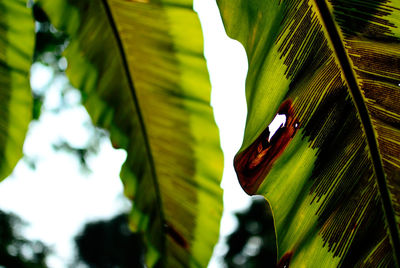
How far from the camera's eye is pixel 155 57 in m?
0.64

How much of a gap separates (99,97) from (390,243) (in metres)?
0.49

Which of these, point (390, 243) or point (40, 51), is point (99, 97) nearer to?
point (390, 243)

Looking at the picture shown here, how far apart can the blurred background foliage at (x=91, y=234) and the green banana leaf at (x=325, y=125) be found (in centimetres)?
38

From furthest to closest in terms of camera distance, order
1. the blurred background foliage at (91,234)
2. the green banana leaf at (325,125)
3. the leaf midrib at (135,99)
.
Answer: the blurred background foliage at (91,234) < the leaf midrib at (135,99) < the green banana leaf at (325,125)

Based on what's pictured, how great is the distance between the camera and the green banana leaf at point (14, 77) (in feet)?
2.07

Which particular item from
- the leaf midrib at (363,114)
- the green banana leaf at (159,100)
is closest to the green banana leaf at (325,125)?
the leaf midrib at (363,114)

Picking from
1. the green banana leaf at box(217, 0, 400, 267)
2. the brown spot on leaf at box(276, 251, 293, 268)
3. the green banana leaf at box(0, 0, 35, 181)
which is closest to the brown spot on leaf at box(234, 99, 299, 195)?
the green banana leaf at box(217, 0, 400, 267)

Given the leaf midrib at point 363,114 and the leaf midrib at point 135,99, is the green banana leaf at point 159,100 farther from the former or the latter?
the leaf midrib at point 363,114

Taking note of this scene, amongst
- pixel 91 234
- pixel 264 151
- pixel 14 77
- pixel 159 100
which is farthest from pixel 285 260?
pixel 91 234

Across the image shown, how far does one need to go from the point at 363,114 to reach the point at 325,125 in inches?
1.9

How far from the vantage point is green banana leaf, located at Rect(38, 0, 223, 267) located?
2.06 feet

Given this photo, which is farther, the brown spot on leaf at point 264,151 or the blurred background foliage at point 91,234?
the blurred background foliage at point 91,234

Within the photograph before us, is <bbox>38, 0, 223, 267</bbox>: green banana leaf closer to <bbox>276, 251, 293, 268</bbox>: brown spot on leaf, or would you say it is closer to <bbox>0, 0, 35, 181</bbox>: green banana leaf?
<bbox>0, 0, 35, 181</bbox>: green banana leaf

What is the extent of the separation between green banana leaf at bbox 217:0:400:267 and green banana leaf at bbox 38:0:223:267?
130 mm
